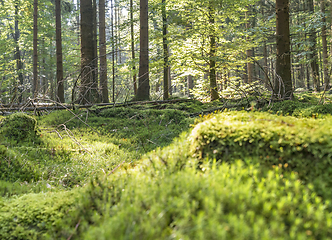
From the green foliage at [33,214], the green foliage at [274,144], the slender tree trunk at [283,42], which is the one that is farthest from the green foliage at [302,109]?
the green foliage at [33,214]

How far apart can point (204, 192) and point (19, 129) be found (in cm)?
553

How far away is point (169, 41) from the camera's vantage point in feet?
43.8

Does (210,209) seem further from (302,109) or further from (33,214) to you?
(302,109)

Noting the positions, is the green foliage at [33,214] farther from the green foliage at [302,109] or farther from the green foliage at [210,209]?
the green foliage at [302,109]

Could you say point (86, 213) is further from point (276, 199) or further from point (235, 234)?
point (276, 199)

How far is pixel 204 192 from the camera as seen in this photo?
206cm

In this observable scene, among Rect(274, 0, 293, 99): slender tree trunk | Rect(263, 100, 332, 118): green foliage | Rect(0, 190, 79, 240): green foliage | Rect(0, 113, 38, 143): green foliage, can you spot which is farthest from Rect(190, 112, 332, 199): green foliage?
Rect(274, 0, 293, 99): slender tree trunk

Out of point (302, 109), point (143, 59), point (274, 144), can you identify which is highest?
point (143, 59)

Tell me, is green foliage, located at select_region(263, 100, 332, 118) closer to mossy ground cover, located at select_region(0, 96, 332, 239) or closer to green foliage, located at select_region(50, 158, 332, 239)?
mossy ground cover, located at select_region(0, 96, 332, 239)

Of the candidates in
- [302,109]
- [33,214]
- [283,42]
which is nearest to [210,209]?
[33,214]

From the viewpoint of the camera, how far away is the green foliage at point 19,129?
5.62 m

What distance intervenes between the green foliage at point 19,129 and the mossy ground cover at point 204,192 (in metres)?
1.64

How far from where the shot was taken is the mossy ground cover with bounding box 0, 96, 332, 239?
1.71 meters

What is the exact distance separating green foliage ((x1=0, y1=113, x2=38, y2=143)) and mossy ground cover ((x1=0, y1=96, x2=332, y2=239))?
5.37ft
